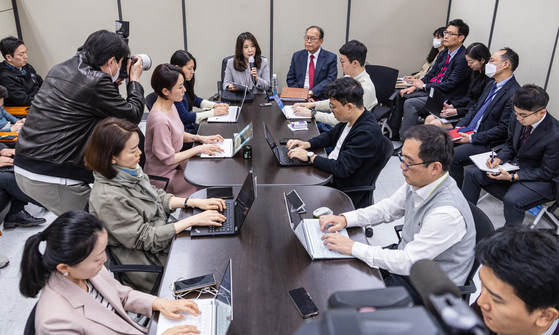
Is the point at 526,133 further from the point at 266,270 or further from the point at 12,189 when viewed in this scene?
the point at 12,189

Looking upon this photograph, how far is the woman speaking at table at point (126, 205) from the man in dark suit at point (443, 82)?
3195 millimetres

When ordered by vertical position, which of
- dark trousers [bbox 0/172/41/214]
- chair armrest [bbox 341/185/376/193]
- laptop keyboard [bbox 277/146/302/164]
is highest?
laptop keyboard [bbox 277/146/302/164]

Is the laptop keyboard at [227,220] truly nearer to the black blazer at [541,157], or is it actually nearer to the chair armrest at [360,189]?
the chair armrest at [360,189]

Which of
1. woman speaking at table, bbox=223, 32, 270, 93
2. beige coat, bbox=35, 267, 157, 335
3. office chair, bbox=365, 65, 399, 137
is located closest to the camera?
beige coat, bbox=35, 267, 157, 335

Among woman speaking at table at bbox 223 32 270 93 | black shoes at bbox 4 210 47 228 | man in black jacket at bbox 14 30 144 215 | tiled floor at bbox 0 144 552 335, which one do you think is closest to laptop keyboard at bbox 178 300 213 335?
man in black jacket at bbox 14 30 144 215

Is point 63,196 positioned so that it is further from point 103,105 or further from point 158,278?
point 158,278

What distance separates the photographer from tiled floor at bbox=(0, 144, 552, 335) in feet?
8.16

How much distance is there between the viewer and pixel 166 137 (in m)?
2.81

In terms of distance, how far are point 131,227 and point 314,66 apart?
3.31 m

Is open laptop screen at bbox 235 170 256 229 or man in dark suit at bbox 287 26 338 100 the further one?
man in dark suit at bbox 287 26 338 100

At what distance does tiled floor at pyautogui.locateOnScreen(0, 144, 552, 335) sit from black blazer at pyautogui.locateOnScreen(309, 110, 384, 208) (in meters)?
0.70

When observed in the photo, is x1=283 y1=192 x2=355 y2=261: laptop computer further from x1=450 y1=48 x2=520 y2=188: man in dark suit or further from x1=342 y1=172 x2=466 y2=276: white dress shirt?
x1=450 y1=48 x2=520 y2=188: man in dark suit

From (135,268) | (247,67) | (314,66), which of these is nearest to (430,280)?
(135,268)

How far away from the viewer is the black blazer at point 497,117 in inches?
143
